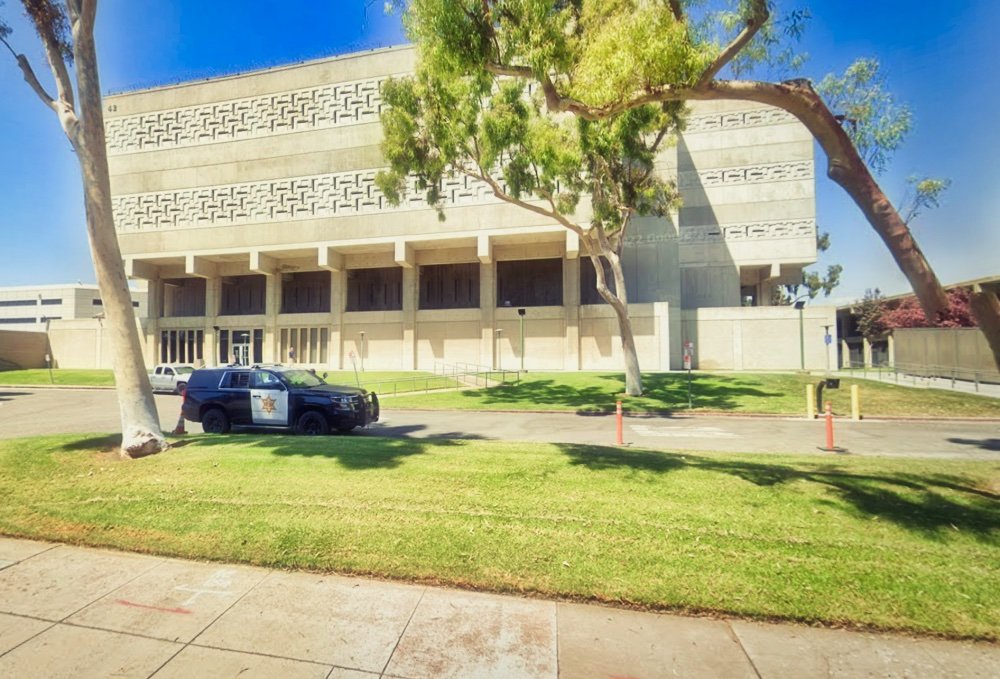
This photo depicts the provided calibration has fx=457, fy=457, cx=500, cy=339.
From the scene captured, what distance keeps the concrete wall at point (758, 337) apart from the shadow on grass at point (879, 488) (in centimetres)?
2870

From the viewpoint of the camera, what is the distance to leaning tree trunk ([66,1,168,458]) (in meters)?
7.93

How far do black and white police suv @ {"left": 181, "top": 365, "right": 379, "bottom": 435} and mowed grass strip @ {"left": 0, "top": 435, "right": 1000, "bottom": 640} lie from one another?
153 inches

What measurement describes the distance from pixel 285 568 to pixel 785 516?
17.3 ft

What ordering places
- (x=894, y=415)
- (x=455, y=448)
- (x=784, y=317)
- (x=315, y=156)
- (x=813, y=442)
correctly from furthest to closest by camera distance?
(x=315, y=156), (x=784, y=317), (x=894, y=415), (x=813, y=442), (x=455, y=448)

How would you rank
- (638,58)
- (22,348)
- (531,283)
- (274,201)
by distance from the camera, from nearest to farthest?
(638,58)
(274,201)
(531,283)
(22,348)

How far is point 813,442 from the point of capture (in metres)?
11.3

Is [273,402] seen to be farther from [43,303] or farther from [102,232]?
[43,303]

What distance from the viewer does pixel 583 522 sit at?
195 inches

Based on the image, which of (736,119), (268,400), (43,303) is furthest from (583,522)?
(43,303)

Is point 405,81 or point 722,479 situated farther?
point 405,81

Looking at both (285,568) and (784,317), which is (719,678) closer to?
(285,568)

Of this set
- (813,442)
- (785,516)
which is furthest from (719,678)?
(813,442)

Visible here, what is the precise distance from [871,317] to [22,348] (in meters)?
78.1

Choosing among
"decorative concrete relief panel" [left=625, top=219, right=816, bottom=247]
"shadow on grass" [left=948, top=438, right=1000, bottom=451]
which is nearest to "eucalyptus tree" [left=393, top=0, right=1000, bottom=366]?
"shadow on grass" [left=948, top=438, right=1000, bottom=451]
